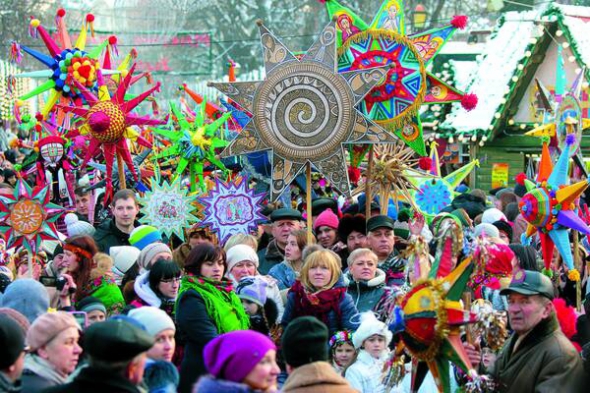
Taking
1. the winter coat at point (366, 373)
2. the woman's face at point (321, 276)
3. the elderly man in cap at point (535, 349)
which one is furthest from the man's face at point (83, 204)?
the elderly man in cap at point (535, 349)

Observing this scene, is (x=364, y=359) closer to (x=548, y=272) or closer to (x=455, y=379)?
(x=455, y=379)

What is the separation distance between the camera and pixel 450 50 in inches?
1155

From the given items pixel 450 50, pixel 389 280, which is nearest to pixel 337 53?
pixel 389 280

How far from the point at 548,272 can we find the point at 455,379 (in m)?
2.56

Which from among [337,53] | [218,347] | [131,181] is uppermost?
[337,53]

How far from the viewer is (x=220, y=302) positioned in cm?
711

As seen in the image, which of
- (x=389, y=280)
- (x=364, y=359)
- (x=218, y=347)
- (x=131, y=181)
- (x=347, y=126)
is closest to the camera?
(x=218, y=347)

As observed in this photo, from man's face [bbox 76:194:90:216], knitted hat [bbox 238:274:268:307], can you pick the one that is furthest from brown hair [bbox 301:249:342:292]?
man's face [bbox 76:194:90:216]

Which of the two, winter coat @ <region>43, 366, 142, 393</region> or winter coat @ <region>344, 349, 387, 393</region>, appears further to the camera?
winter coat @ <region>344, 349, 387, 393</region>

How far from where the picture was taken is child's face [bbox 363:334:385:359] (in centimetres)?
725

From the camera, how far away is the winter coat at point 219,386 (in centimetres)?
488

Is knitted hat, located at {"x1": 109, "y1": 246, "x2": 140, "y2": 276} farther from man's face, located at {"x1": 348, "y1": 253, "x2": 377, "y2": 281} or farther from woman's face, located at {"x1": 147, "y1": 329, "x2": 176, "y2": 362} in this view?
woman's face, located at {"x1": 147, "y1": 329, "x2": 176, "y2": 362}

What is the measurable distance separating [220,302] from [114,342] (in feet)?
7.42

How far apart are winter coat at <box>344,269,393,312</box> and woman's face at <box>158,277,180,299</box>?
4.24ft
